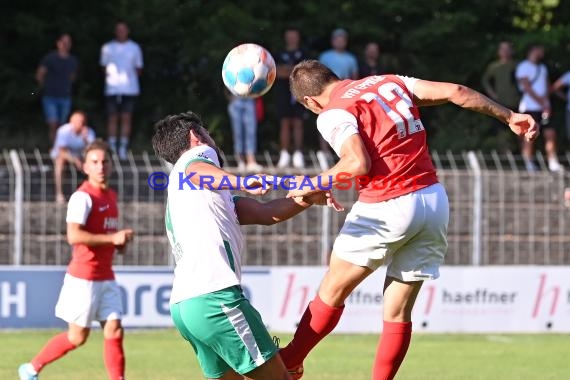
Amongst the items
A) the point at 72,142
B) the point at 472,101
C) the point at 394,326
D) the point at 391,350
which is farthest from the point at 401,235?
the point at 72,142

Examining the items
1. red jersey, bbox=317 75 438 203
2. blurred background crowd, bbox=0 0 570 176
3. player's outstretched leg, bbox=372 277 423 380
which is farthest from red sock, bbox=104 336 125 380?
blurred background crowd, bbox=0 0 570 176

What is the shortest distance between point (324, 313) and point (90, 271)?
3.06 meters

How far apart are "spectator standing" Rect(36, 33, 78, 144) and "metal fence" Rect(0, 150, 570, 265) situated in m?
1.78

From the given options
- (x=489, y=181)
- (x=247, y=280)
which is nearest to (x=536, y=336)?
(x=489, y=181)

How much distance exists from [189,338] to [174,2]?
1485cm

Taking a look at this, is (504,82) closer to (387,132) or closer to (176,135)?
(387,132)

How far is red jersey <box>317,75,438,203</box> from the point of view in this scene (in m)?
7.25

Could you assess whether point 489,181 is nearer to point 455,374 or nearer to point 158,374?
point 455,374

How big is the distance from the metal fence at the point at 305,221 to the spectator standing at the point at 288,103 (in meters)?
0.97

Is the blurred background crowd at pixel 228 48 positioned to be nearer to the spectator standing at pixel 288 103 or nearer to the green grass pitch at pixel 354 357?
the spectator standing at pixel 288 103

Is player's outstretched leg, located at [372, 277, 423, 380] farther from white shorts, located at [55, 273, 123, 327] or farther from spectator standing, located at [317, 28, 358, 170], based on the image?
spectator standing, located at [317, 28, 358, 170]

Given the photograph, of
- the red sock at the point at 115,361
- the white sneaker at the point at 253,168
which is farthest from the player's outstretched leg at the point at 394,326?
the white sneaker at the point at 253,168

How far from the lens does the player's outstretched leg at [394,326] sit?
761 centimetres

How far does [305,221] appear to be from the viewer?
1538 cm
